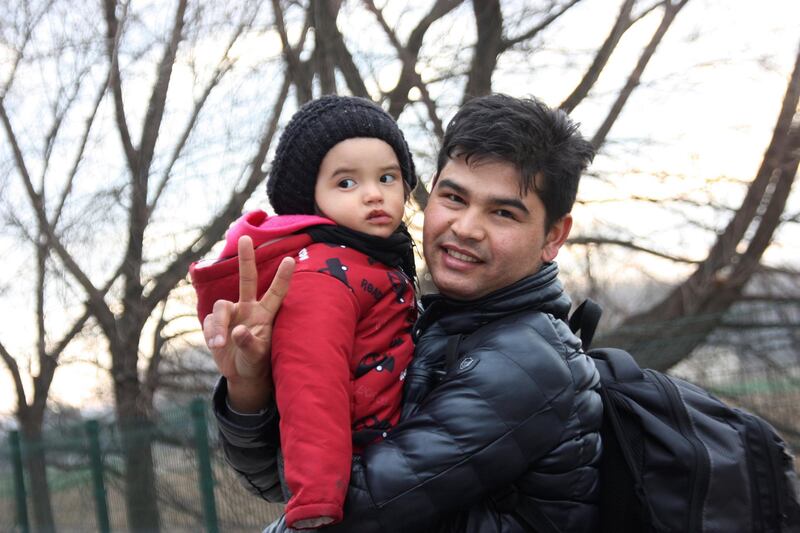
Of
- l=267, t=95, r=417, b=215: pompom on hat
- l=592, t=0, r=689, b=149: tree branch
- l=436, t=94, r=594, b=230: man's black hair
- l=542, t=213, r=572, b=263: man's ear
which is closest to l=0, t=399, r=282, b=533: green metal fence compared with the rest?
l=592, t=0, r=689, b=149: tree branch

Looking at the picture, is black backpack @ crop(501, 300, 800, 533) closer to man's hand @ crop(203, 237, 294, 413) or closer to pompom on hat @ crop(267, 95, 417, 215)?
man's hand @ crop(203, 237, 294, 413)

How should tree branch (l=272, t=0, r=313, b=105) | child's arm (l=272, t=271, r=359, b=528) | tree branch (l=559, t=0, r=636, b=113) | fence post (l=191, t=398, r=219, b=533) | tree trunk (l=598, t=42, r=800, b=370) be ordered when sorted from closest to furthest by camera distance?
child's arm (l=272, t=271, r=359, b=528)
tree branch (l=272, t=0, r=313, b=105)
fence post (l=191, t=398, r=219, b=533)
tree branch (l=559, t=0, r=636, b=113)
tree trunk (l=598, t=42, r=800, b=370)

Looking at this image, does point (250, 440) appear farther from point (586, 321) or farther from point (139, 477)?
→ point (139, 477)

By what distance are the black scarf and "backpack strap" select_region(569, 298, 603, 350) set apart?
18.5 inches

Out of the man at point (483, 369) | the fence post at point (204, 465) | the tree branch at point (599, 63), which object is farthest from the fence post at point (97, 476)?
the man at point (483, 369)

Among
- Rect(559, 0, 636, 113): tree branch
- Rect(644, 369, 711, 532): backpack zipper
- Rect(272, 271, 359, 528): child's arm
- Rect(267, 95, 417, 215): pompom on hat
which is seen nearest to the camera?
Rect(272, 271, 359, 528): child's arm

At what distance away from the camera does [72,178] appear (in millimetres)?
9086

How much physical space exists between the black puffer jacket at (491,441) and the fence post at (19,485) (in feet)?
28.6

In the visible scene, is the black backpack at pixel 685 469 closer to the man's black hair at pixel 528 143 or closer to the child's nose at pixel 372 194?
the man's black hair at pixel 528 143

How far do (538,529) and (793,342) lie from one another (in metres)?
6.35

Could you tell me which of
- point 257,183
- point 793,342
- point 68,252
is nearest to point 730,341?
point 793,342

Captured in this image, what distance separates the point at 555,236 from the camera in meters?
2.46

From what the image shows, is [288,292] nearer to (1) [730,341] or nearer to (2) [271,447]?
(2) [271,447]

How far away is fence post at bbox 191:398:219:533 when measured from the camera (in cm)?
723
